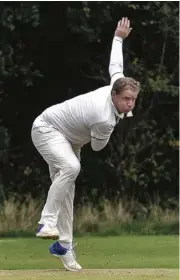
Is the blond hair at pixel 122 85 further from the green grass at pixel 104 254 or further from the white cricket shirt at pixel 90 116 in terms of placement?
the green grass at pixel 104 254

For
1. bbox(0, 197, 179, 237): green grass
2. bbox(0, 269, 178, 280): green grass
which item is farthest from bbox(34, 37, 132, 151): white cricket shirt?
bbox(0, 197, 179, 237): green grass

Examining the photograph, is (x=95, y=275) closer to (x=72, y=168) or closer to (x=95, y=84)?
(x=72, y=168)

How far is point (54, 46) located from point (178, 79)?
315 cm

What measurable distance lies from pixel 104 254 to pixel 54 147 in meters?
3.65

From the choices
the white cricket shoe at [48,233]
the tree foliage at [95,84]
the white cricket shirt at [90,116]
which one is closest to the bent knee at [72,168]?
the white cricket shirt at [90,116]

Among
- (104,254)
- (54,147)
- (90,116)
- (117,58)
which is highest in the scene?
(117,58)

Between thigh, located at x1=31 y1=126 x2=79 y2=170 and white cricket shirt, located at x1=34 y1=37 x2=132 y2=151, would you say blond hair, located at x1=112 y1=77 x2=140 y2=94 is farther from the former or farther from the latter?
thigh, located at x1=31 y1=126 x2=79 y2=170

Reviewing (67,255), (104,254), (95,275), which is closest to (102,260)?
(104,254)

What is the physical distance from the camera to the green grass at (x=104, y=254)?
10.1m

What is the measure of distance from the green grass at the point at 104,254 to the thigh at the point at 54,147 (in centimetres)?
174

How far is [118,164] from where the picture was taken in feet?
70.2

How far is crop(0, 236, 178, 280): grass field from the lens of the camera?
8.30 metres

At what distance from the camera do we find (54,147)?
27.5ft

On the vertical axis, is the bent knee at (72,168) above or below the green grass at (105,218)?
above
